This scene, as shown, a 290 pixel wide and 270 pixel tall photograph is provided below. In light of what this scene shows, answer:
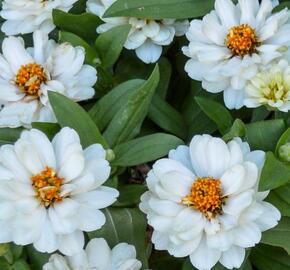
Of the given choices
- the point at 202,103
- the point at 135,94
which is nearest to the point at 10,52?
the point at 135,94

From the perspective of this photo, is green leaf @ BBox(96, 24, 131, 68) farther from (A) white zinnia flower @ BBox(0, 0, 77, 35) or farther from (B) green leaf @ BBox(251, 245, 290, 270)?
(B) green leaf @ BBox(251, 245, 290, 270)

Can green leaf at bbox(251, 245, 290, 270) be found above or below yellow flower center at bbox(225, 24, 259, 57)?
below

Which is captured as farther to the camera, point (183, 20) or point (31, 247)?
point (183, 20)

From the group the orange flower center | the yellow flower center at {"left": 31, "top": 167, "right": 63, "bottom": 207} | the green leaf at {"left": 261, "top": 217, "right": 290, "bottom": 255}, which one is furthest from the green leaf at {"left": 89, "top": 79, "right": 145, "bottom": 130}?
the green leaf at {"left": 261, "top": 217, "right": 290, "bottom": 255}

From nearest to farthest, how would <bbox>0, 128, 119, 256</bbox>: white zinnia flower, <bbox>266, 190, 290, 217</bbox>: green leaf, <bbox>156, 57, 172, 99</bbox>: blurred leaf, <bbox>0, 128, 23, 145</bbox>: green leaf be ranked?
<bbox>0, 128, 119, 256</bbox>: white zinnia flower < <bbox>266, 190, 290, 217</bbox>: green leaf < <bbox>0, 128, 23, 145</bbox>: green leaf < <bbox>156, 57, 172, 99</bbox>: blurred leaf

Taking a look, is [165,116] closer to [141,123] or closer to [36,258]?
[141,123]

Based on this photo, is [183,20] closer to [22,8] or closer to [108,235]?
[22,8]

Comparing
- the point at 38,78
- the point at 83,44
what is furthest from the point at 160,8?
the point at 38,78
